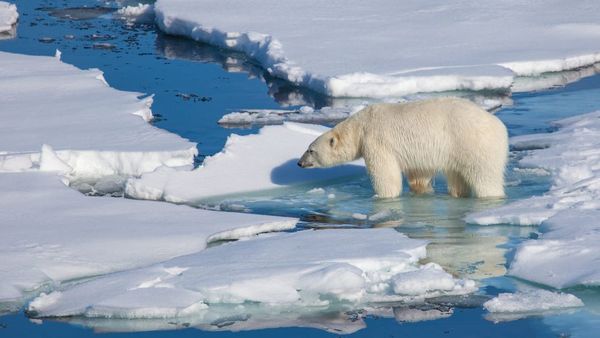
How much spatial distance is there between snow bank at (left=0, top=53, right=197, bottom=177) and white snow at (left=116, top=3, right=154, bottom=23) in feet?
16.7

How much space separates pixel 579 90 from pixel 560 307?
7.43 meters

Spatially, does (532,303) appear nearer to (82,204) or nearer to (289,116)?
(82,204)

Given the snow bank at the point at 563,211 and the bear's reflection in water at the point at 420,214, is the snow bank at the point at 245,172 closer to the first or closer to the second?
the bear's reflection in water at the point at 420,214

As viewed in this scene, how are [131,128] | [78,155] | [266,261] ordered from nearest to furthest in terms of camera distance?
[266,261] → [78,155] → [131,128]

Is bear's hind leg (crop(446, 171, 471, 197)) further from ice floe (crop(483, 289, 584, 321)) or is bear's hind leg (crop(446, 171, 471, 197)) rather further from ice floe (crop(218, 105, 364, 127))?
ice floe (crop(218, 105, 364, 127))

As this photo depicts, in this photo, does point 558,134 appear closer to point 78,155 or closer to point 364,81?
point 364,81

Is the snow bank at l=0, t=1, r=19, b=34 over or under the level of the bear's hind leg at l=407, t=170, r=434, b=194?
over

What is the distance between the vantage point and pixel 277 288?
20.5 ft

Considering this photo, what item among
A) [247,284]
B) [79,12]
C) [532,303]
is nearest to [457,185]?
[532,303]

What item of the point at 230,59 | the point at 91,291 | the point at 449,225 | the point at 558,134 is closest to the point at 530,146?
the point at 558,134

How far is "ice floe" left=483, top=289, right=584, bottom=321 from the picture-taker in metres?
5.96

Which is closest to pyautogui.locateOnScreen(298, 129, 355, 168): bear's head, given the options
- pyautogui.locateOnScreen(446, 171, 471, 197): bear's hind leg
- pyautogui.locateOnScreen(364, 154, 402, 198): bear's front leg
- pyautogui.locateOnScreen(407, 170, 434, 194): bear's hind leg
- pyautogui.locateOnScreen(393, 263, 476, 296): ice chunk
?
pyautogui.locateOnScreen(364, 154, 402, 198): bear's front leg

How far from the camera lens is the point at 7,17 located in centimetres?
1898

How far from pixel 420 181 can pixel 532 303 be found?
285cm
